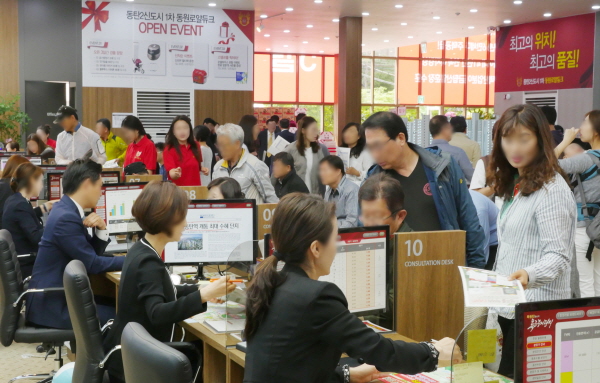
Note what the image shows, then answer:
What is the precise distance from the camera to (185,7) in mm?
12570

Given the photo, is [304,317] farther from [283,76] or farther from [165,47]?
[283,76]

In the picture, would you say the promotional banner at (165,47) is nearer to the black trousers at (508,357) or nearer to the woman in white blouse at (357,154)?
the woman in white blouse at (357,154)

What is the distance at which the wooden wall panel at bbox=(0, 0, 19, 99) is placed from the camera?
12.2 metres

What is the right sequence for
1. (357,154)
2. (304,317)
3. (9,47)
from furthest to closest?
(9,47) < (357,154) < (304,317)

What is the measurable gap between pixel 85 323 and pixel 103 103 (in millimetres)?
9734

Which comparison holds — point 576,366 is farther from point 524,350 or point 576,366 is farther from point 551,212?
point 551,212

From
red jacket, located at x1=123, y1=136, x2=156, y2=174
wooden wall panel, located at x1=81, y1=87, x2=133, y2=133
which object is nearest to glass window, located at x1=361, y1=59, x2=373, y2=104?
wooden wall panel, located at x1=81, y1=87, x2=133, y2=133

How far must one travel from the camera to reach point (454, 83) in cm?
2320

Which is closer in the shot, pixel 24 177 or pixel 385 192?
pixel 385 192

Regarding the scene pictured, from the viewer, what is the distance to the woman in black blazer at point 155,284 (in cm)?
269

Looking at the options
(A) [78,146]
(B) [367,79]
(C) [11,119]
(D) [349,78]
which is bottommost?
(A) [78,146]

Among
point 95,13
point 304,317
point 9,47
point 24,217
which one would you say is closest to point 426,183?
point 304,317

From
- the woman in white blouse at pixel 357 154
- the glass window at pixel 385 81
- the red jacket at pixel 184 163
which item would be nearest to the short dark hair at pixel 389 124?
the red jacket at pixel 184 163

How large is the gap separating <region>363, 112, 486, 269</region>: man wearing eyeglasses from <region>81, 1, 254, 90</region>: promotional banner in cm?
971
